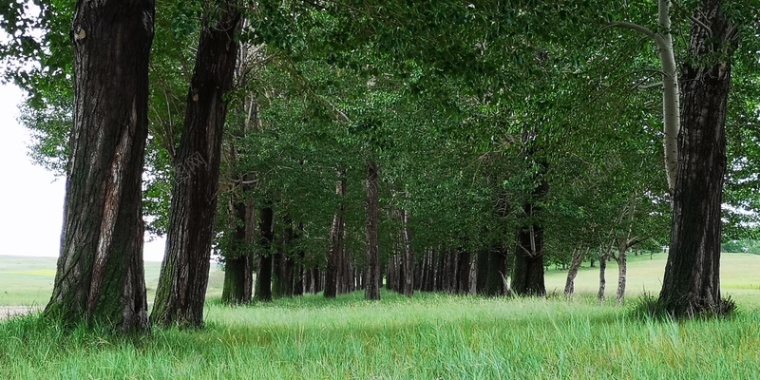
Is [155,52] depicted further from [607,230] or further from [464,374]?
[607,230]

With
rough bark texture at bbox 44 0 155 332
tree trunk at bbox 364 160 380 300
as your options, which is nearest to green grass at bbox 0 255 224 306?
rough bark texture at bbox 44 0 155 332

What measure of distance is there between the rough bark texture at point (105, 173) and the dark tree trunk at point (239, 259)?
1409 centimetres

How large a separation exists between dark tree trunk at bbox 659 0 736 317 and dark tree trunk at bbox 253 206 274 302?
16.4m

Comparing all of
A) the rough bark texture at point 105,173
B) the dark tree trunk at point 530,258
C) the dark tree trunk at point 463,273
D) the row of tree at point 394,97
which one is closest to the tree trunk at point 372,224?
the row of tree at point 394,97

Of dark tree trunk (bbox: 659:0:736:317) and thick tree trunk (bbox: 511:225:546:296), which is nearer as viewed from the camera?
dark tree trunk (bbox: 659:0:736:317)

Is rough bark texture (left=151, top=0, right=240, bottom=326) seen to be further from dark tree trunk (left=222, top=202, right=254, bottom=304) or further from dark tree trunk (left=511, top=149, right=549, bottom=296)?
dark tree trunk (left=511, top=149, right=549, bottom=296)

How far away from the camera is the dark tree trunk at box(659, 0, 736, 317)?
7367 mm

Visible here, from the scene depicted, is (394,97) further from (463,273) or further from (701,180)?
(463,273)

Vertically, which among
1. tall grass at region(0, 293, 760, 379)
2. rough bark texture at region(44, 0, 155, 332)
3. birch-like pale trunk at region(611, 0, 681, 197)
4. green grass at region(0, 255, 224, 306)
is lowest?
green grass at region(0, 255, 224, 306)

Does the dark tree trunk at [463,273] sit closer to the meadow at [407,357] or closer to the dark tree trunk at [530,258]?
the dark tree trunk at [530,258]

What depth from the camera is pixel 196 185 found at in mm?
8133

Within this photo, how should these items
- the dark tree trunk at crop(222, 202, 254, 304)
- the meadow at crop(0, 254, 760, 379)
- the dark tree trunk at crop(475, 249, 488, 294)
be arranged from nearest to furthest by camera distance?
1. the meadow at crop(0, 254, 760, 379)
2. the dark tree trunk at crop(222, 202, 254, 304)
3. the dark tree trunk at crop(475, 249, 488, 294)

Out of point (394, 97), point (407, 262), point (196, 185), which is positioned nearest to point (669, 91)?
point (196, 185)

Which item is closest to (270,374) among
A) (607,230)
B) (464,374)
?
(464,374)
